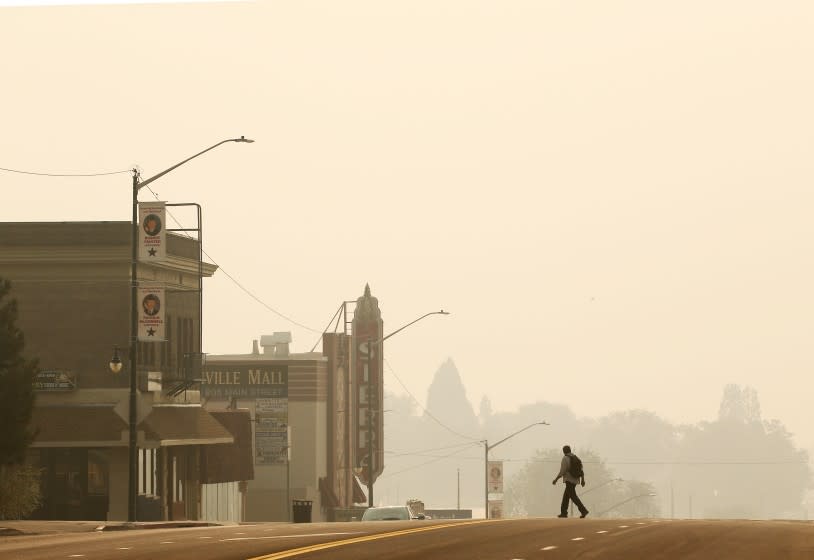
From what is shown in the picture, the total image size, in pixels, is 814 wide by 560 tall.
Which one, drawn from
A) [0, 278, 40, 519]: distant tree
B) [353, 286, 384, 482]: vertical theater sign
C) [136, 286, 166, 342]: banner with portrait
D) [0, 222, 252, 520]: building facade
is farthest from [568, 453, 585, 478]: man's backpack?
Result: [353, 286, 384, 482]: vertical theater sign

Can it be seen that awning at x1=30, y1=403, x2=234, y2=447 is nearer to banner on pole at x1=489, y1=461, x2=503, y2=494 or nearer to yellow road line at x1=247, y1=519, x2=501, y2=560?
yellow road line at x1=247, y1=519, x2=501, y2=560

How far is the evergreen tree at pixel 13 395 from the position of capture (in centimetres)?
4378

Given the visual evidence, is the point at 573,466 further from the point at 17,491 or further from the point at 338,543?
the point at 17,491

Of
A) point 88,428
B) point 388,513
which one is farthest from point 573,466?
point 88,428

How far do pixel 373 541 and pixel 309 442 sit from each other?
67.8m

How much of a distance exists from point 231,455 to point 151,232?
79.8ft

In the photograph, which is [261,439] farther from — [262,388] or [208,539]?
[208,539]

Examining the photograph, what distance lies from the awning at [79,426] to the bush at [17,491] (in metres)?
3.04

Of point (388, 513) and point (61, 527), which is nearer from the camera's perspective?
point (61, 527)

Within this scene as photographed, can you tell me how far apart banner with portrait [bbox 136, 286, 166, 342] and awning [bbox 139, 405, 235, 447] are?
10.8 metres

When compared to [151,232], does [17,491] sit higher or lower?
lower

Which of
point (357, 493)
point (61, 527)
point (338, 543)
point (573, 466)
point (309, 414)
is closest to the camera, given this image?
point (338, 543)

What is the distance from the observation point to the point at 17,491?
4812cm

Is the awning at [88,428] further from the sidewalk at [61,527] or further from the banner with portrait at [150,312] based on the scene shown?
the sidewalk at [61,527]
